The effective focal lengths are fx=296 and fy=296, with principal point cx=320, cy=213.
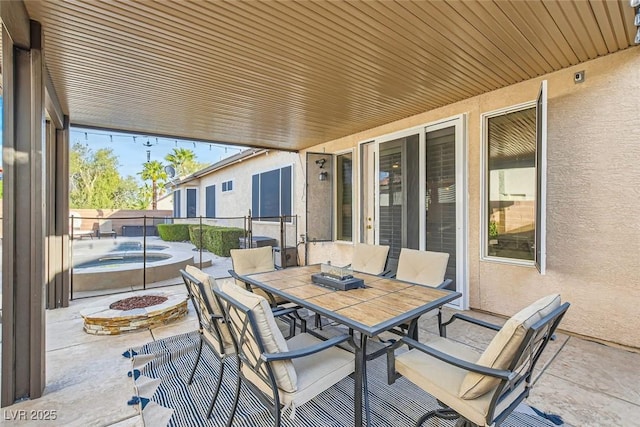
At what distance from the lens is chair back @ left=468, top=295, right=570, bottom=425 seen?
136 cm

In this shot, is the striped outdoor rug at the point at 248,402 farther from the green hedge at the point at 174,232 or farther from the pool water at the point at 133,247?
the green hedge at the point at 174,232

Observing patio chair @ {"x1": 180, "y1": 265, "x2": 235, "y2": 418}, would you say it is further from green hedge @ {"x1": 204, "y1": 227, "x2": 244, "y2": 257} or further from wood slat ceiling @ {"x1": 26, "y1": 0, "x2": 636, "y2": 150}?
green hedge @ {"x1": 204, "y1": 227, "x2": 244, "y2": 257}

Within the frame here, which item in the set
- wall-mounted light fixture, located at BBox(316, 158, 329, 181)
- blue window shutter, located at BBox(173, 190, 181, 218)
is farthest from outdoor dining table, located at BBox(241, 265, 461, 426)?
blue window shutter, located at BBox(173, 190, 181, 218)

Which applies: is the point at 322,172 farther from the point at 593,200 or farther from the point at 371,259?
the point at 593,200

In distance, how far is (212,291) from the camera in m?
2.09

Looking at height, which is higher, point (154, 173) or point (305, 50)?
point (154, 173)

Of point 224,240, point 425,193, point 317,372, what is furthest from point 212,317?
point 224,240

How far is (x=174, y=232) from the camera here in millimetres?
13320

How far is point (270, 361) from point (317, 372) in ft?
1.32

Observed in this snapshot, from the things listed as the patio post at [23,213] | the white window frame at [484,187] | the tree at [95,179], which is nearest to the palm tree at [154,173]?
the tree at [95,179]

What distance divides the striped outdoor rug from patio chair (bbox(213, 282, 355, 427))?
315 mm

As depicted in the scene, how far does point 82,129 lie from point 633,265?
801 centimetres

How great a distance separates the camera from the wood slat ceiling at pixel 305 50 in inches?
91.0

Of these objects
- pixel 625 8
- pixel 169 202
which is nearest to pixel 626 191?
pixel 625 8
